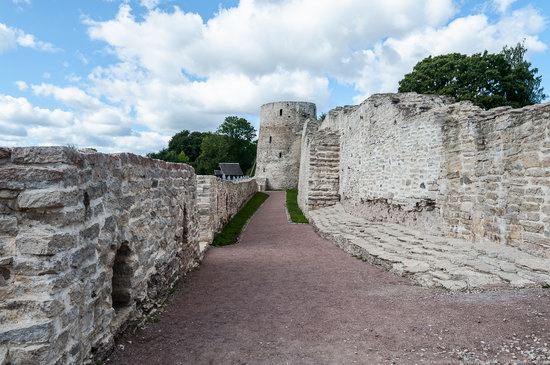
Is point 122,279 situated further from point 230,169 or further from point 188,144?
point 188,144

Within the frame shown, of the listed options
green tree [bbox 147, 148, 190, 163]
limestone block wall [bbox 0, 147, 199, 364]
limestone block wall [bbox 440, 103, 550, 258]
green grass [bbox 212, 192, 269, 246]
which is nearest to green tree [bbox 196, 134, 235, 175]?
green tree [bbox 147, 148, 190, 163]

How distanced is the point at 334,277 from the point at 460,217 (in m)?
3.86

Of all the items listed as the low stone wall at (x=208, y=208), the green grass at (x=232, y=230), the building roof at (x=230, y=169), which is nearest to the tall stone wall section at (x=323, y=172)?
the green grass at (x=232, y=230)

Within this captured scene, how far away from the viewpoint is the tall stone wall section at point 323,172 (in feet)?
63.2

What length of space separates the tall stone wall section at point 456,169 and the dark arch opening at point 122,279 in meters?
6.17

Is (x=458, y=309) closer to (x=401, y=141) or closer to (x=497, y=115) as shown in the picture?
(x=497, y=115)

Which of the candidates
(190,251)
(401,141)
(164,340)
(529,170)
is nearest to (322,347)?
(164,340)

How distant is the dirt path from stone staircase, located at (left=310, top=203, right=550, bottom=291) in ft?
1.01

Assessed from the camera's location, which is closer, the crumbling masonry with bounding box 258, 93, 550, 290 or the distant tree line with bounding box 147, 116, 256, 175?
the crumbling masonry with bounding box 258, 93, 550, 290

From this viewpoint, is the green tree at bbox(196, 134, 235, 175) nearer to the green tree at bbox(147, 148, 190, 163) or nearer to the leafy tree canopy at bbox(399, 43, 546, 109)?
the green tree at bbox(147, 148, 190, 163)

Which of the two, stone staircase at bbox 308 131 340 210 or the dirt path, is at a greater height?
stone staircase at bbox 308 131 340 210

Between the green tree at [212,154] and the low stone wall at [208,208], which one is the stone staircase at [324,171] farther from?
the green tree at [212,154]

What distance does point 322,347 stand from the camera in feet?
13.3

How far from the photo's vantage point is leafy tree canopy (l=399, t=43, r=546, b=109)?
2733 centimetres
